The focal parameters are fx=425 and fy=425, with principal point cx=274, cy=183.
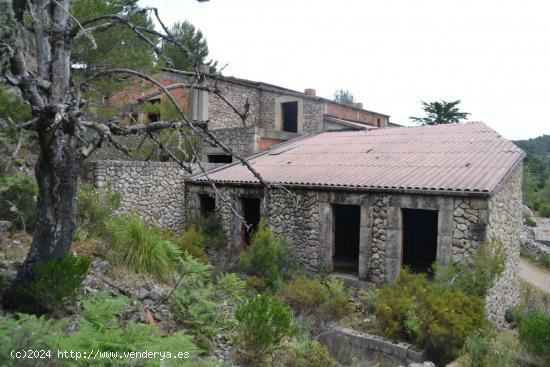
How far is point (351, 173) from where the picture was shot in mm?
11203

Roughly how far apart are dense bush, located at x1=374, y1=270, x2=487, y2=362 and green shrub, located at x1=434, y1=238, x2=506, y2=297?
0.37 metres

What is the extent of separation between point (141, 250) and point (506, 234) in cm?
853

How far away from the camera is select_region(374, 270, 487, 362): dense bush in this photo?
23.0 feet

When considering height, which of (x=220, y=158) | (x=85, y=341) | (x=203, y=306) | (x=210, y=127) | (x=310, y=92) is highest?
(x=310, y=92)

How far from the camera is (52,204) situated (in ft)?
17.5

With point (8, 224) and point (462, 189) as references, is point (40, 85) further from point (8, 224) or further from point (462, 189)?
point (462, 189)

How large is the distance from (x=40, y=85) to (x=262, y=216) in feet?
25.8

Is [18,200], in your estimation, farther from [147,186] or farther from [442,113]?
[442,113]

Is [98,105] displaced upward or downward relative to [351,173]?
upward

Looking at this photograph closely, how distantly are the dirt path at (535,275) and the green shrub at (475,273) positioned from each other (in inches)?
319

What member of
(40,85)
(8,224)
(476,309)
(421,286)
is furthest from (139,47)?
(476,309)

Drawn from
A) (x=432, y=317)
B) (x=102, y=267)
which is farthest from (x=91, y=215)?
(x=432, y=317)

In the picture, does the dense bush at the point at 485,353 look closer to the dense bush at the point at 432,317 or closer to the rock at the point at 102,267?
the dense bush at the point at 432,317

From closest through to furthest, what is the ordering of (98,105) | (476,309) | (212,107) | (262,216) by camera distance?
(476,309) → (262,216) → (98,105) → (212,107)
